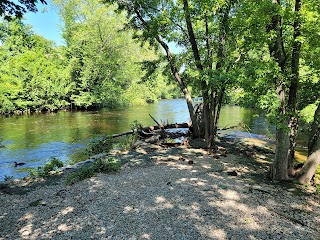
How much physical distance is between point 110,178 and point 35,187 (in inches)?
92.3

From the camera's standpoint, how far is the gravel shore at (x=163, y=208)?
532cm

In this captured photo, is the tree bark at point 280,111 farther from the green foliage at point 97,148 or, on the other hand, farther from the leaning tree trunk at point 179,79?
the green foliage at point 97,148

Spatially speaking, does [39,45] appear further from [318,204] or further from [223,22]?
[318,204]

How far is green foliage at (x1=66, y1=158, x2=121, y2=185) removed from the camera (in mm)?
8923

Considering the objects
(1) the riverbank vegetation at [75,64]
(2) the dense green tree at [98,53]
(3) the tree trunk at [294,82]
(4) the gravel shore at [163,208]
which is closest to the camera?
(4) the gravel shore at [163,208]

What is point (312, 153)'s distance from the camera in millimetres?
8438

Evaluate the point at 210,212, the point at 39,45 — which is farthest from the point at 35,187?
the point at 39,45

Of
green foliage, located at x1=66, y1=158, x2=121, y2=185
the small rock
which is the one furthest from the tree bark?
Result: green foliage, located at x1=66, y1=158, x2=121, y2=185

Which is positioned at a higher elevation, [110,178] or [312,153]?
[312,153]

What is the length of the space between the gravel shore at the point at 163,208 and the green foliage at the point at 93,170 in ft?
1.05

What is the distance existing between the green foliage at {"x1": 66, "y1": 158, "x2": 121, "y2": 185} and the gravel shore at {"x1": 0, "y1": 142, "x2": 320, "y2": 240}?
32cm

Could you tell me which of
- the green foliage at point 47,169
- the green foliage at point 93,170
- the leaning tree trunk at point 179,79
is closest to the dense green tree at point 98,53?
the leaning tree trunk at point 179,79

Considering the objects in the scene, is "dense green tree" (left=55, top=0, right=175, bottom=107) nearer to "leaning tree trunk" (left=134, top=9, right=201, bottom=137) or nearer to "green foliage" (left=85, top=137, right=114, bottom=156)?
"leaning tree trunk" (left=134, top=9, right=201, bottom=137)

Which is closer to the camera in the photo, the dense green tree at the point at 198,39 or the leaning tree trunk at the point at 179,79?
the dense green tree at the point at 198,39
